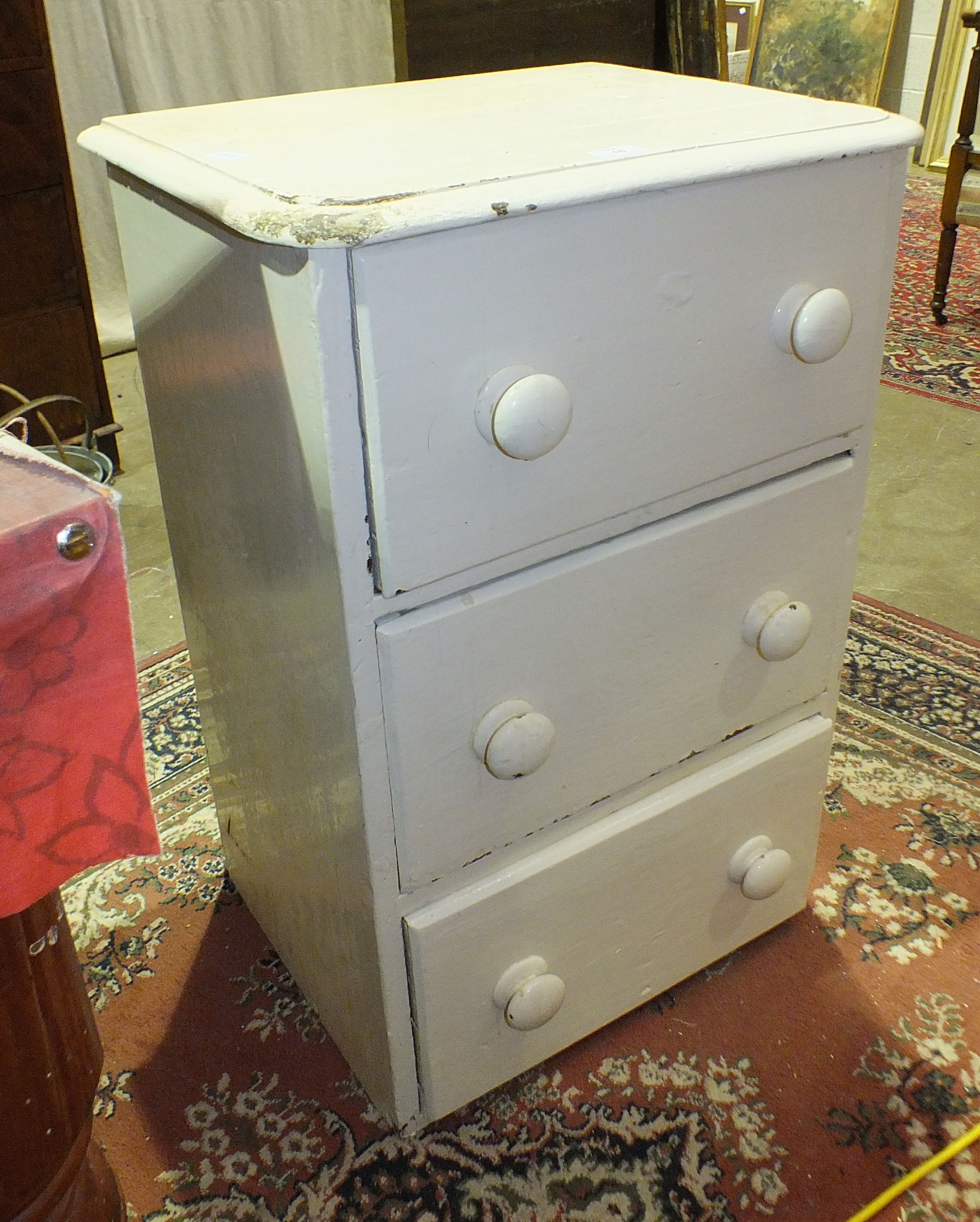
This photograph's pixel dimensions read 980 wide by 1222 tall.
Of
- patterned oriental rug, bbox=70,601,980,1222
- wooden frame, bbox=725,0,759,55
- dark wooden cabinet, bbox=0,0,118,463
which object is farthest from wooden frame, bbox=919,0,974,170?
patterned oriental rug, bbox=70,601,980,1222

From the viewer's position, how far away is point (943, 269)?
2467 millimetres

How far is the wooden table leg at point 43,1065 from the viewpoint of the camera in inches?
23.7

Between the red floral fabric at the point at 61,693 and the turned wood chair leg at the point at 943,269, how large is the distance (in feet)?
7.97

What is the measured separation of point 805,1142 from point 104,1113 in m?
0.59

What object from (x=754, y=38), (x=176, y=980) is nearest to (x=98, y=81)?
(x=176, y=980)

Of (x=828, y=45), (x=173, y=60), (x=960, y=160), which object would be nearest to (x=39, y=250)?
(x=173, y=60)

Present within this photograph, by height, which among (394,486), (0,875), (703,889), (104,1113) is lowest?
(104,1113)

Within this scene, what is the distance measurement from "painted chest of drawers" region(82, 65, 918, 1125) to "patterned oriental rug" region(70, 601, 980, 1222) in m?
0.06

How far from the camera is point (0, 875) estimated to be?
0.51 metres

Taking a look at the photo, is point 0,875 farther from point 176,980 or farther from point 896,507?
point 896,507

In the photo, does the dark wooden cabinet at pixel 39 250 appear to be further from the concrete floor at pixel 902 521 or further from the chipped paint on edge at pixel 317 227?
the chipped paint on edge at pixel 317 227

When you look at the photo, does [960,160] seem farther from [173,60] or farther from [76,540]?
[76,540]

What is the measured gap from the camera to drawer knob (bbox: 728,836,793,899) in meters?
0.93

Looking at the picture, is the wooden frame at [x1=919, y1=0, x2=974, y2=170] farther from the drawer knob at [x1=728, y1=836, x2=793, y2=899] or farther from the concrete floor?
the drawer knob at [x1=728, y1=836, x2=793, y2=899]
